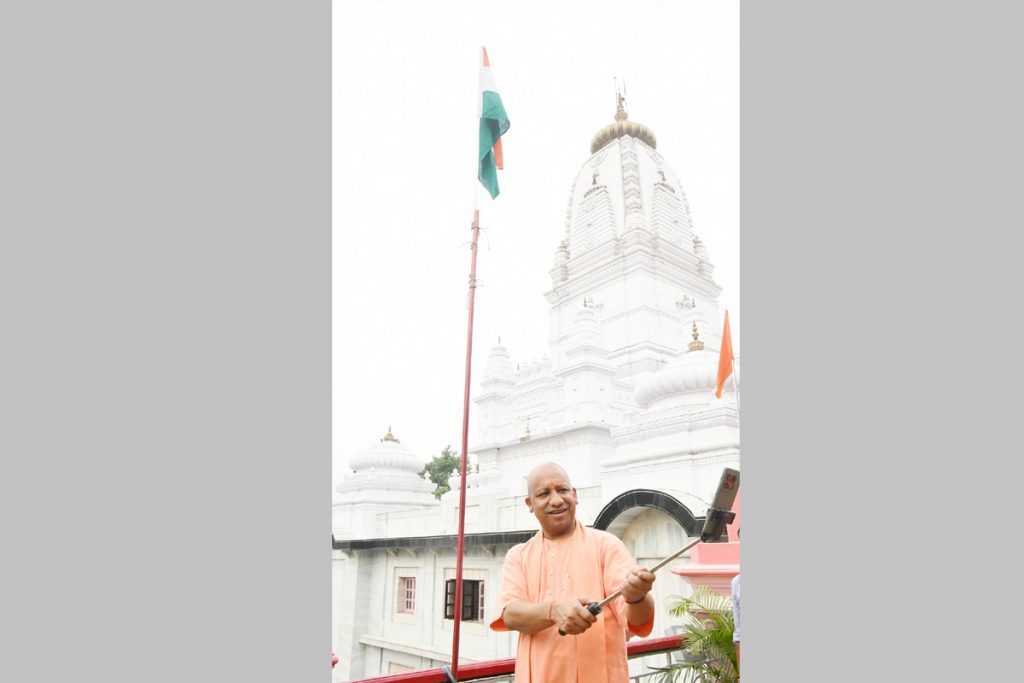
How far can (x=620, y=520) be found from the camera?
363 centimetres

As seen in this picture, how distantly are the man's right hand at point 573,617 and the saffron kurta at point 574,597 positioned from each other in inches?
3.1

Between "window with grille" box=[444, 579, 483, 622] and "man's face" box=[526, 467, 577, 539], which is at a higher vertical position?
"man's face" box=[526, 467, 577, 539]

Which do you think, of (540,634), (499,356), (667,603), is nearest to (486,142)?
(540,634)

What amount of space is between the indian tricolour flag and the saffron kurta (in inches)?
50.4

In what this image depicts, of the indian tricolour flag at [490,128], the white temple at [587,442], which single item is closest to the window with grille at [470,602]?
the white temple at [587,442]

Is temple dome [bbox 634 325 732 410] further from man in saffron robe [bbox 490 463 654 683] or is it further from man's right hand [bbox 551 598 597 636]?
man's right hand [bbox 551 598 597 636]

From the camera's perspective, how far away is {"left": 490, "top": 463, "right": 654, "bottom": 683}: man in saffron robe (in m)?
1.48

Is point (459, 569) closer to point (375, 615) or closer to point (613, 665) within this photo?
point (613, 665)

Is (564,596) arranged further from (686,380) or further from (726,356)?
(686,380)

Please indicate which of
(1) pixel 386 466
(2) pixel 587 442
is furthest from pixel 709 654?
(1) pixel 386 466

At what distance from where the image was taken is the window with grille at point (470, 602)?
4273 mm

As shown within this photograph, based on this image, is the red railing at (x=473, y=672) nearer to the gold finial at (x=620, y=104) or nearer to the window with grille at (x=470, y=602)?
the window with grille at (x=470, y=602)

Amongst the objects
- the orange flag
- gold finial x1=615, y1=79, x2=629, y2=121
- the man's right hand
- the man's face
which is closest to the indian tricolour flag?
gold finial x1=615, y1=79, x2=629, y2=121

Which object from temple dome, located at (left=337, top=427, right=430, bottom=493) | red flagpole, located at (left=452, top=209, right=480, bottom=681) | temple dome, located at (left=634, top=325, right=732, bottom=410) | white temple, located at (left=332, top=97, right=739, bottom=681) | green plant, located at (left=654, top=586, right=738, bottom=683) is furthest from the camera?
temple dome, located at (left=337, top=427, right=430, bottom=493)
